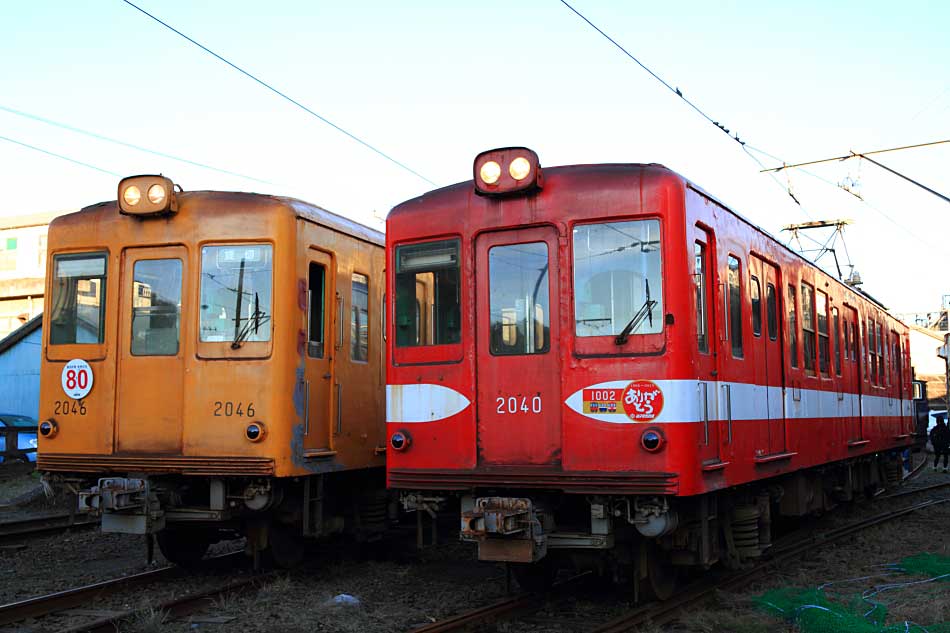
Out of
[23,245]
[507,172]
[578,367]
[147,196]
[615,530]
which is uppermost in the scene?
[23,245]

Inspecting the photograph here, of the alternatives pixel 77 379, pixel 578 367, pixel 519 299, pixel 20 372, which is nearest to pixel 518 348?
pixel 519 299

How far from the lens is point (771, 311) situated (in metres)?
9.08

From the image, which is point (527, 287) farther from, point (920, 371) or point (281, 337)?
point (920, 371)

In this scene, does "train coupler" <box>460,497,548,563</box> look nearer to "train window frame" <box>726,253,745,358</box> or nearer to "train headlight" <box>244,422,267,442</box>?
"train headlight" <box>244,422,267,442</box>

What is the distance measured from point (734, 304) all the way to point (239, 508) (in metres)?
4.64

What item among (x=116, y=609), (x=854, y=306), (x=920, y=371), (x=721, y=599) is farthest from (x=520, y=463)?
(x=920, y=371)

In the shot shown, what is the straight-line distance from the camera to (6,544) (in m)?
10.5

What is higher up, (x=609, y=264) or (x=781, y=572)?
(x=609, y=264)

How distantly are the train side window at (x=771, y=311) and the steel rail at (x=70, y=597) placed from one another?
20.0 feet

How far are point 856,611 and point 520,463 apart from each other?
271cm

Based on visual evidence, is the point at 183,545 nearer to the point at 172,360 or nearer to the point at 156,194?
the point at 172,360

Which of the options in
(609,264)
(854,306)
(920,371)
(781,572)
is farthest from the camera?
(920,371)

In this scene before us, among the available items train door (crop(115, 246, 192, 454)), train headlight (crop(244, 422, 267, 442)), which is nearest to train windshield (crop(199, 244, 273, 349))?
train door (crop(115, 246, 192, 454))

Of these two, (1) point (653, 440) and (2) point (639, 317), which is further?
(2) point (639, 317)
